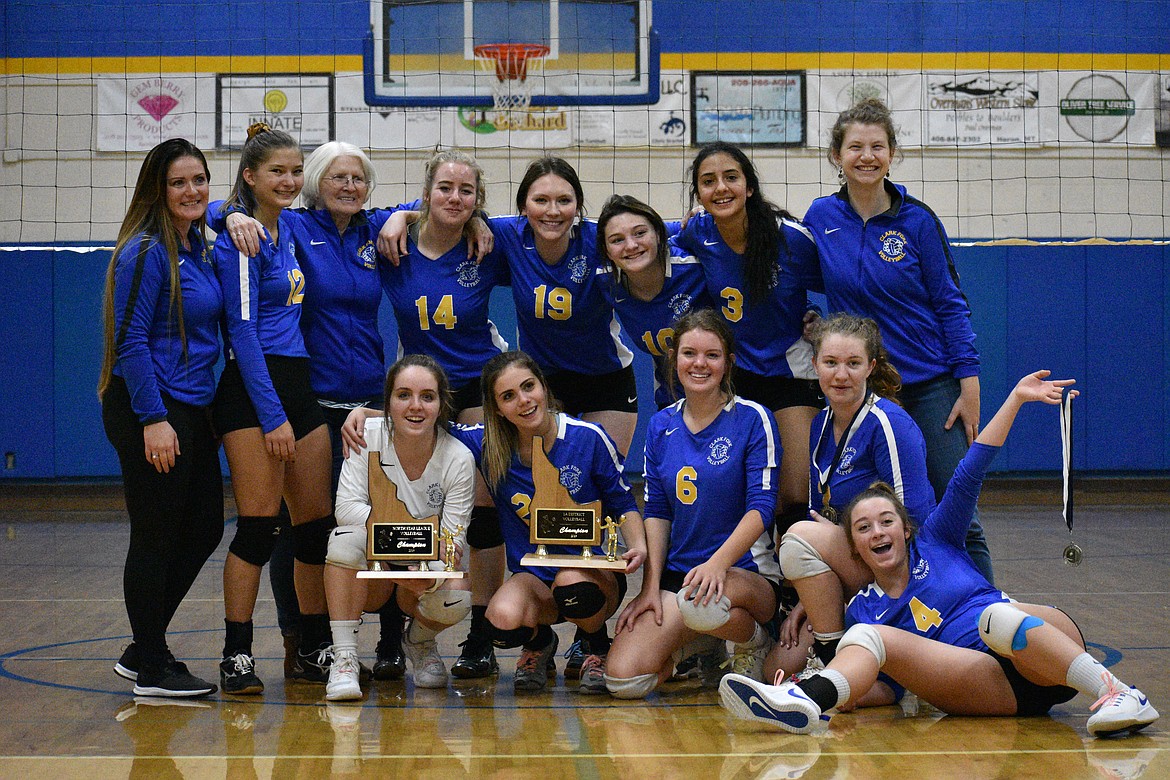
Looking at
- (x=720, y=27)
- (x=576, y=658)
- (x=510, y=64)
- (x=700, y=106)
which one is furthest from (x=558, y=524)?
(x=720, y=27)

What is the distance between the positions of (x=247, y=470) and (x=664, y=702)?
1.35m

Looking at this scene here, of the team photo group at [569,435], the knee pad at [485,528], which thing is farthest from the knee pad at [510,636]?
the knee pad at [485,528]

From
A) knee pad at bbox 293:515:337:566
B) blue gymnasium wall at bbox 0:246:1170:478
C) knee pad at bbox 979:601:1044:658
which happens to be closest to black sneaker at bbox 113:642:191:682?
knee pad at bbox 293:515:337:566

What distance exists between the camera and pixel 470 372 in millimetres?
3775

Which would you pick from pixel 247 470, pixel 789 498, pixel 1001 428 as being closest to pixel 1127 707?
pixel 1001 428

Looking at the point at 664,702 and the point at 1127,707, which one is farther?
the point at 664,702

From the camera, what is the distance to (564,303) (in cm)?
376

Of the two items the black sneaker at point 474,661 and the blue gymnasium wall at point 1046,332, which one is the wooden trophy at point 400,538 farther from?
the blue gymnasium wall at point 1046,332

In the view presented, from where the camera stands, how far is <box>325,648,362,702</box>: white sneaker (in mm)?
3191

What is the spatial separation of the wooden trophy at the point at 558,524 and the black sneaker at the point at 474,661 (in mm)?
428

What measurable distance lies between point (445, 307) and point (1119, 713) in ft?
7.36

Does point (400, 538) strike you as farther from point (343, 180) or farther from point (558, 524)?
point (343, 180)

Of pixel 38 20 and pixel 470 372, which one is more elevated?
pixel 38 20

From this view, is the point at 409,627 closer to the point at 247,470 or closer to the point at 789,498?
the point at 247,470
